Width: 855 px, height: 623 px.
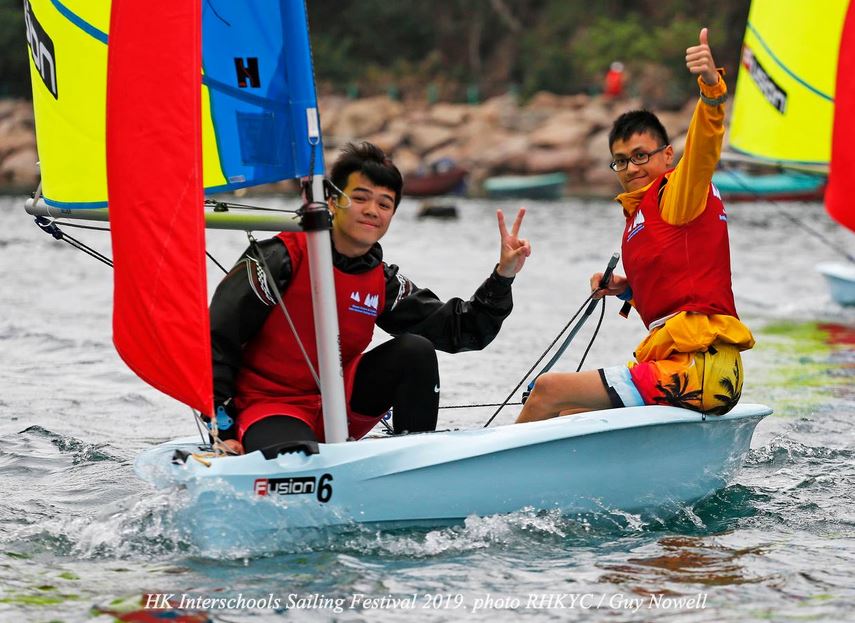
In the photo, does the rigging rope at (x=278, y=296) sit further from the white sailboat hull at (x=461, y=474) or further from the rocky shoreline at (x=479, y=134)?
the rocky shoreline at (x=479, y=134)

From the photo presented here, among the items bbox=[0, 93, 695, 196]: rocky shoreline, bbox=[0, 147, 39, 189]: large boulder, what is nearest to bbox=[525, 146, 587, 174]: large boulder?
bbox=[0, 93, 695, 196]: rocky shoreline

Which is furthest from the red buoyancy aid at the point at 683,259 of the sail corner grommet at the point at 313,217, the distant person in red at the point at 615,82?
the distant person in red at the point at 615,82

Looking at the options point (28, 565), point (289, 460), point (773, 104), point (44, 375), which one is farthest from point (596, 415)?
point (773, 104)

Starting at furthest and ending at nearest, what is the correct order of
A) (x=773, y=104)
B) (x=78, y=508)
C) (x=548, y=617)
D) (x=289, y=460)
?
(x=773, y=104)
(x=78, y=508)
(x=289, y=460)
(x=548, y=617)

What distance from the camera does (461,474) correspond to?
350cm

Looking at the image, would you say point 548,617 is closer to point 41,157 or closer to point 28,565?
point 28,565

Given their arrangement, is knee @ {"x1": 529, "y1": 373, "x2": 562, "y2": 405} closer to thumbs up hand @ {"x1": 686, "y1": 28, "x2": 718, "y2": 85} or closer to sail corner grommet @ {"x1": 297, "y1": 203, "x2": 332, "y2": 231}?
sail corner grommet @ {"x1": 297, "y1": 203, "x2": 332, "y2": 231}

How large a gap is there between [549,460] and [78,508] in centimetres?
161

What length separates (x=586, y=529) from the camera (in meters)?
3.71

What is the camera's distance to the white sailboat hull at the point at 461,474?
130 inches

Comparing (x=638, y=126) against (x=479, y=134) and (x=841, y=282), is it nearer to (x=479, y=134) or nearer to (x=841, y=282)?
(x=841, y=282)

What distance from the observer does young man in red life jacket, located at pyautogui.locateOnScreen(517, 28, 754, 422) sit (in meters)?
3.76

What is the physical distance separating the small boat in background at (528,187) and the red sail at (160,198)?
2144 cm

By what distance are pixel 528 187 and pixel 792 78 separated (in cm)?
1487
